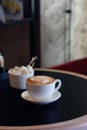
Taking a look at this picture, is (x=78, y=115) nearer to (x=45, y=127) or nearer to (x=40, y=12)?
(x=45, y=127)

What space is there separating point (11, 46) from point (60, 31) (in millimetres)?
876

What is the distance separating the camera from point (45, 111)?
131 centimetres

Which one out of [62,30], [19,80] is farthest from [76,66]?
[62,30]

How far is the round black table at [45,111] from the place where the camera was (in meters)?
1.20

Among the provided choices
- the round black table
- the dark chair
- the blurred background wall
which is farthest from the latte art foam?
the blurred background wall

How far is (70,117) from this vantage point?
1249 millimetres

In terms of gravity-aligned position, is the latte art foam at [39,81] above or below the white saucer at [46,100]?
above

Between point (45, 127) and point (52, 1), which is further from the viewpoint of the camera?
point (52, 1)

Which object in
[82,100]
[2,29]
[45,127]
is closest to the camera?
[45,127]

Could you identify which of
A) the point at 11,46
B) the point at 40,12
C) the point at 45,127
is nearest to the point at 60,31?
the point at 40,12

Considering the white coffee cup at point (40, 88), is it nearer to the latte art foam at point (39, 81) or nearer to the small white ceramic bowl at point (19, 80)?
the latte art foam at point (39, 81)

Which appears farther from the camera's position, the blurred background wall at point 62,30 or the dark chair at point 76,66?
the blurred background wall at point 62,30

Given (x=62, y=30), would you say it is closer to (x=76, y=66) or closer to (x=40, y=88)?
(x=76, y=66)

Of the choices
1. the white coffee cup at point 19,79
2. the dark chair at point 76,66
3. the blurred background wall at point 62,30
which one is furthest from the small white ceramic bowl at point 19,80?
the blurred background wall at point 62,30
